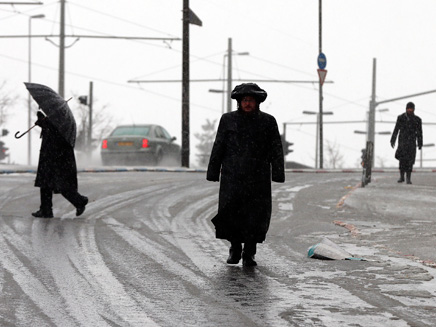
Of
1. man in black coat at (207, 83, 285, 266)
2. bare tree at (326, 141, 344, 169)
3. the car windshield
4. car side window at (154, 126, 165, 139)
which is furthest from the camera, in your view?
bare tree at (326, 141, 344, 169)

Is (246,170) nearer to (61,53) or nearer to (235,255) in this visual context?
(235,255)

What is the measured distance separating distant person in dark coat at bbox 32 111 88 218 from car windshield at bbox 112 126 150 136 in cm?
1645

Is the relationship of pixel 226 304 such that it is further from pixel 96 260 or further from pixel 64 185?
pixel 64 185

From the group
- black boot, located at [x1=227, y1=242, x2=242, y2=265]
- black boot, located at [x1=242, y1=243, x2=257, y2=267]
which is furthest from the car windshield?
black boot, located at [x1=242, y1=243, x2=257, y2=267]

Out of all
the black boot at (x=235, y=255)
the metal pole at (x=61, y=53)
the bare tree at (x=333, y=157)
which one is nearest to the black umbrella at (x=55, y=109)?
the black boot at (x=235, y=255)

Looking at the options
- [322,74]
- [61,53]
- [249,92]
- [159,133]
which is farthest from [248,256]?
[61,53]

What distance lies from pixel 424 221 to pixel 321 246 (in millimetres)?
4303

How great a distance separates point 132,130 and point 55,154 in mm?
16881

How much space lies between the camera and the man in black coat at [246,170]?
8.52m

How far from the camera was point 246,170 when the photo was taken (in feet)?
28.0

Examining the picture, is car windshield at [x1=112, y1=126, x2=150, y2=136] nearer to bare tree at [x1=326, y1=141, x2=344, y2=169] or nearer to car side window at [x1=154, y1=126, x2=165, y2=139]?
car side window at [x1=154, y1=126, x2=165, y2=139]

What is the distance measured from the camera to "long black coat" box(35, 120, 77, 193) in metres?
13.4

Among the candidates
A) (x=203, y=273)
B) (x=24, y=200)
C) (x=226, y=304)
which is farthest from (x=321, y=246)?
(x=24, y=200)

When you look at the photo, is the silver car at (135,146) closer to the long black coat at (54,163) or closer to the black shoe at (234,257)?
the long black coat at (54,163)
